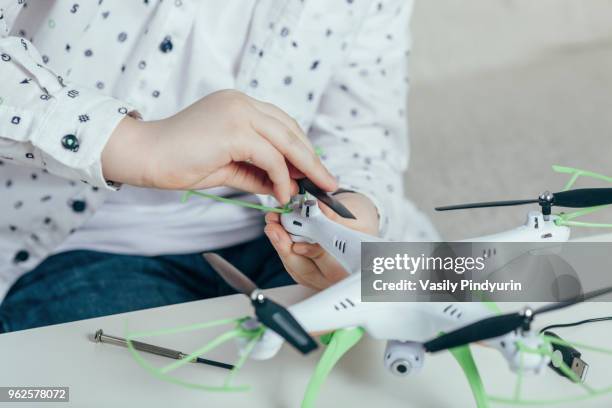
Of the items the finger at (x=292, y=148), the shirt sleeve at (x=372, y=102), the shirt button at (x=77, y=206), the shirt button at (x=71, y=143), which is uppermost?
the shirt sleeve at (x=372, y=102)

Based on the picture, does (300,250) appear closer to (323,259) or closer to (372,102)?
(323,259)

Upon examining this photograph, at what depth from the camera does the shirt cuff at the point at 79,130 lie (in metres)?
0.44

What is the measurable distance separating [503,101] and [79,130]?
92 cm

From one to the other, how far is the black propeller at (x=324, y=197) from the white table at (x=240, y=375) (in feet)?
0.26

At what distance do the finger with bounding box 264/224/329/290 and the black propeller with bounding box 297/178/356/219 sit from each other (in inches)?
1.2

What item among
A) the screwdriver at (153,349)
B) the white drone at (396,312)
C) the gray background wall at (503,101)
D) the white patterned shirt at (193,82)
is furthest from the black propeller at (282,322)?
the gray background wall at (503,101)

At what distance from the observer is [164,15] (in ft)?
1.88

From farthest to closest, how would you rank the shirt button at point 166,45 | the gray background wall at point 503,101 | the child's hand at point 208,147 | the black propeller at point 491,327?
1. the gray background wall at point 503,101
2. the shirt button at point 166,45
3. the child's hand at point 208,147
4. the black propeller at point 491,327

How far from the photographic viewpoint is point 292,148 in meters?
0.44

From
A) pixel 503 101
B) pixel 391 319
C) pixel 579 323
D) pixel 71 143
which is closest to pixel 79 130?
pixel 71 143

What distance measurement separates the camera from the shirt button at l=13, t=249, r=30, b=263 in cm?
62

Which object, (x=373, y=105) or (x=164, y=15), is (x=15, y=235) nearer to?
(x=164, y=15)

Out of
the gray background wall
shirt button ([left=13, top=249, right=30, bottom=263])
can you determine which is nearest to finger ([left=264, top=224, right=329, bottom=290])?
shirt button ([left=13, top=249, right=30, bottom=263])

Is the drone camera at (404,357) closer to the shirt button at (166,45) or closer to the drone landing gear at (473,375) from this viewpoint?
the drone landing gear at (473,375)
